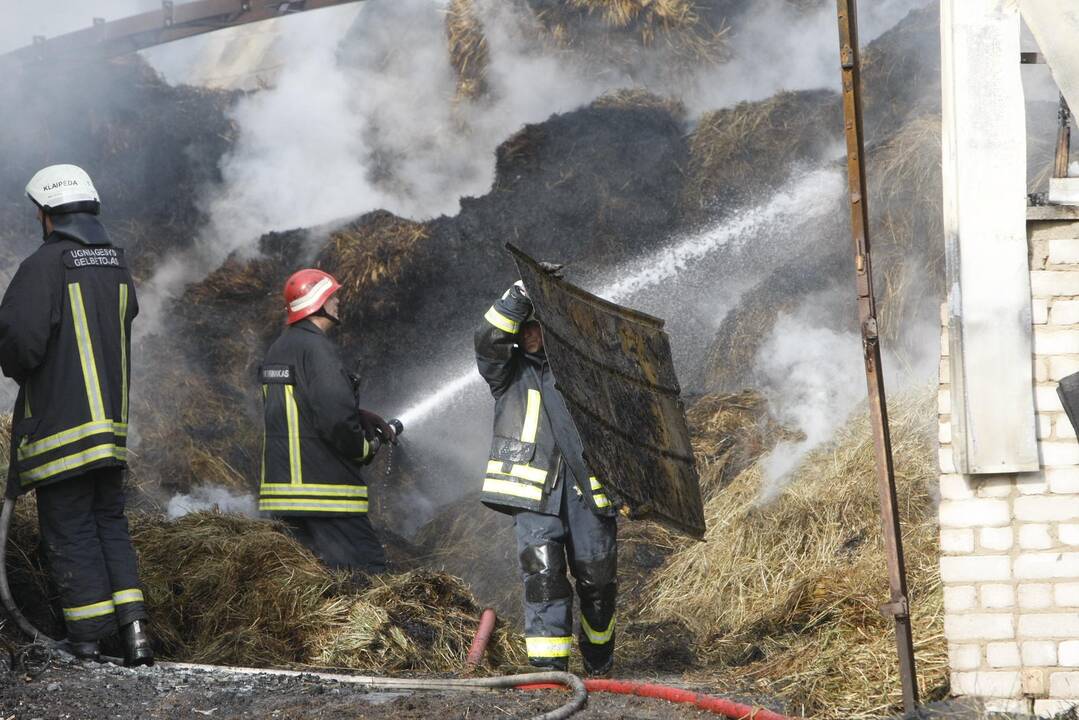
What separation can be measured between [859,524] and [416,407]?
4.18 m

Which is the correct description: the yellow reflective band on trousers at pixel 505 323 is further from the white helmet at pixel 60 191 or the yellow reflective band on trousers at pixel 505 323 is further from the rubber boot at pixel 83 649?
the rubber boot at pixel 83 649

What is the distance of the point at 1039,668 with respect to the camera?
4785 mm

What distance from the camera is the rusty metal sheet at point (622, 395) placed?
16.6 ft

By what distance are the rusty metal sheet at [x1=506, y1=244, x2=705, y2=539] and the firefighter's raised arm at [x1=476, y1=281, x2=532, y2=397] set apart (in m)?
0.30

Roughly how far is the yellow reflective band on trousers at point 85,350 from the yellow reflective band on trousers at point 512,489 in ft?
5.44

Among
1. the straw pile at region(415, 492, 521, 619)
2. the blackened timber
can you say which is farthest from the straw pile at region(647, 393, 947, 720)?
the blackened timber

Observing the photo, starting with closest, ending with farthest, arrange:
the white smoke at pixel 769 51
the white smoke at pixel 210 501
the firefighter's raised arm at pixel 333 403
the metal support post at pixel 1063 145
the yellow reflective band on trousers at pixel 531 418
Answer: the metal support post at pixel 1063 145, the yellow reflective band on trousers at pixel 531 418, the firefighter's raised arm at pixel 333 403, the white smoke at pixel 210 501, the white smoke at pixel 769 51

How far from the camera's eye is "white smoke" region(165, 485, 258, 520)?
8.11m

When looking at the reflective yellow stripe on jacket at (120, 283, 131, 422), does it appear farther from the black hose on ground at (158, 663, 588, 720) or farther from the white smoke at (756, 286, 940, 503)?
the white smoke at (756, 286, 940, 503)

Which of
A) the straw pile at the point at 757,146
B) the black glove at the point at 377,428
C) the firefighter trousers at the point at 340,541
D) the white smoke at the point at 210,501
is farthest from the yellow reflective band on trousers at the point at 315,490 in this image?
the straw pile at the point at 757,146

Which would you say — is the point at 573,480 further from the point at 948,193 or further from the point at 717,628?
the point at 948,193

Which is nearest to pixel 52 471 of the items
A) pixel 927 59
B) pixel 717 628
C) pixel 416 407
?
pixel 717 628

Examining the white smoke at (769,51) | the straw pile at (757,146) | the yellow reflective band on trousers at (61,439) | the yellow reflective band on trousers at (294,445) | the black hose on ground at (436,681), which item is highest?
the white smoke at (769,51)

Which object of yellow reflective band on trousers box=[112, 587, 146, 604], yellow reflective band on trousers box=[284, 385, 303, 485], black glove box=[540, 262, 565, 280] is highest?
black glove box=[540, 262, 565, 280]
